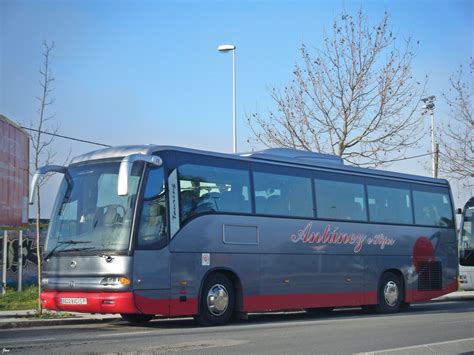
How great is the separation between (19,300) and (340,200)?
993cm

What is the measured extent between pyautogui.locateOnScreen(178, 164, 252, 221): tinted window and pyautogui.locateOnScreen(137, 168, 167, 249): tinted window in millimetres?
505

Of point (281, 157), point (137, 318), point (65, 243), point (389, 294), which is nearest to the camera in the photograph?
point (65, 243)

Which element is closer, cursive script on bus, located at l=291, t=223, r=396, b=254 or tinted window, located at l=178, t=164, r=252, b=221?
tinted window, located at l=178, t=164, r=252, b=221

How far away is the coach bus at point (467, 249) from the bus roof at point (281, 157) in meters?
6.11

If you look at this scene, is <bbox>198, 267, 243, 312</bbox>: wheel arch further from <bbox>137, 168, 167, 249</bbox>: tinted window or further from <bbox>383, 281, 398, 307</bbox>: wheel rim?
<bbox>383, 281, 398, 307</bbox>: wheel rim

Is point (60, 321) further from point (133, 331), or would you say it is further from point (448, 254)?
point (448, 254)

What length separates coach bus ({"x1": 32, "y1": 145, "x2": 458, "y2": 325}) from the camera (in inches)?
501

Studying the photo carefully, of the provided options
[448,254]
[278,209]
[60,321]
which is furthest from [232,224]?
[448,254]

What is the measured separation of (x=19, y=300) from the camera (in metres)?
20.3

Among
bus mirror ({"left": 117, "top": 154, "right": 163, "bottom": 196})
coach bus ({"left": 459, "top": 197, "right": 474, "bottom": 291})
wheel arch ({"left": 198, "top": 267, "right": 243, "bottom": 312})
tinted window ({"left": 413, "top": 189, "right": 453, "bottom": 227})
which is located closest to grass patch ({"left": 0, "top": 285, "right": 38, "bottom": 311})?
wheel arch ({"left": 198, "top": 267, "right": 243, "bottom": 312})

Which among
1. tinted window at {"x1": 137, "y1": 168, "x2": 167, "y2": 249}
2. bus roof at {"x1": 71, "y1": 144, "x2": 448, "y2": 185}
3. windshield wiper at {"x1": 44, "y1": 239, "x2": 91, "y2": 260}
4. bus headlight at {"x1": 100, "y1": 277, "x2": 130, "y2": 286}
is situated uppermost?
bus roof at {"x1": 71, "y1": 144, "x2": 448, "y2": 185}

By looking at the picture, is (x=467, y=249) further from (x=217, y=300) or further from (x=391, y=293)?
(x=217, y=300)

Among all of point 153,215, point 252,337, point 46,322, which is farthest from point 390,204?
point 46,322

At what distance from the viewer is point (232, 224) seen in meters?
14.5
